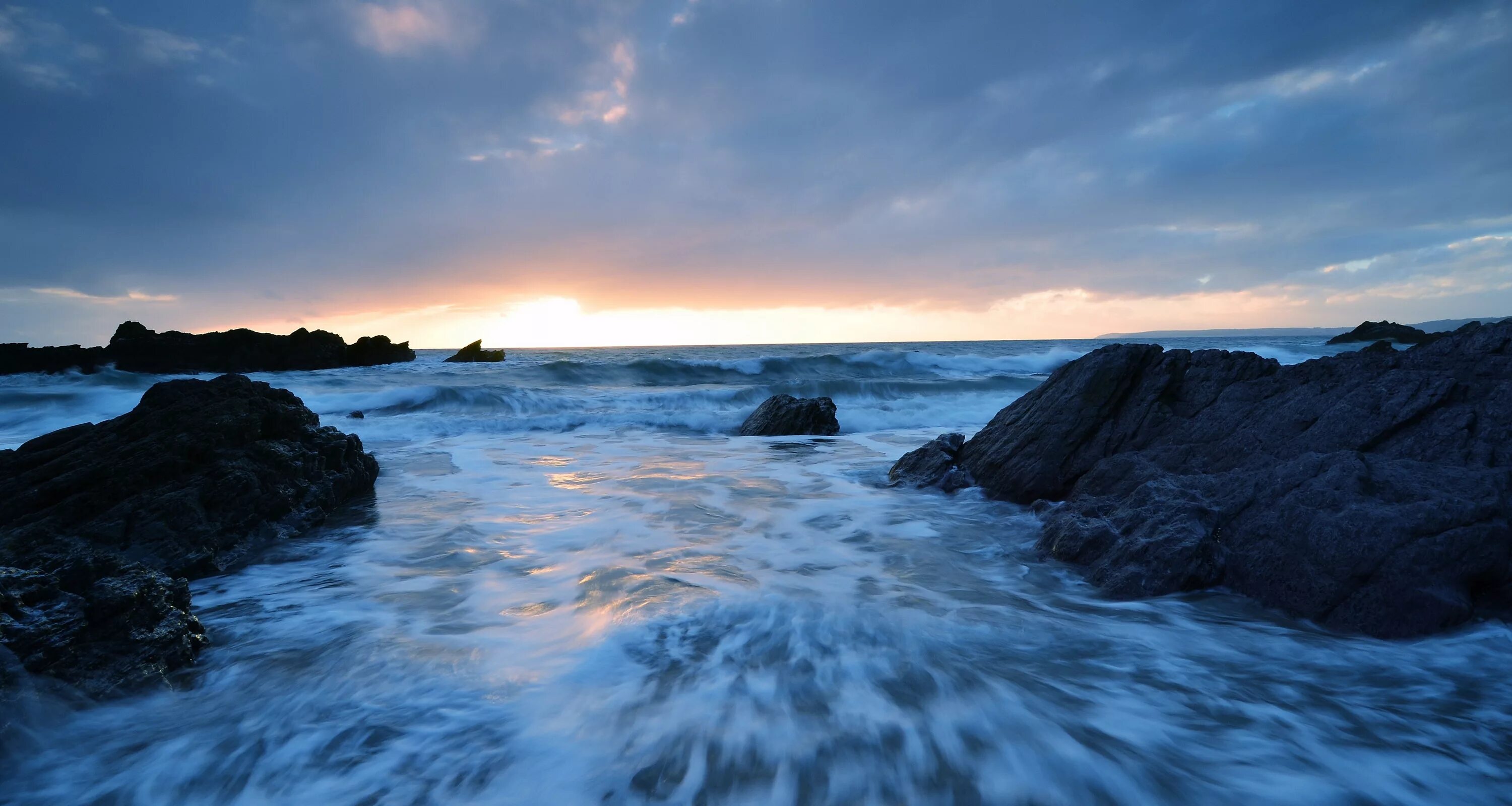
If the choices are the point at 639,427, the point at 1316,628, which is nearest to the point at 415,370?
the point at 639,427

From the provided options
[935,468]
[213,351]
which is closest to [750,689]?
[935,468]

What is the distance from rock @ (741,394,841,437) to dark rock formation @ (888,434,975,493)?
4.34 m

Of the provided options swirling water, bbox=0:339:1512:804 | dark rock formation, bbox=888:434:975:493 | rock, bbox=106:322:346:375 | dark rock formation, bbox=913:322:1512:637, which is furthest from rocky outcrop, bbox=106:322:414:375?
dark rock formation, bbox=913:322:1512:637

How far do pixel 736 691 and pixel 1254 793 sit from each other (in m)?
1.86

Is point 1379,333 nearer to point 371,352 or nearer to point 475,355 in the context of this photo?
point 475,355

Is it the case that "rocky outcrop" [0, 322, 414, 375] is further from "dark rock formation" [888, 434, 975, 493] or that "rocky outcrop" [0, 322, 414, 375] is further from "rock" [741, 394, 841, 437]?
"dark rock formation" [888, 434, 975, 493]

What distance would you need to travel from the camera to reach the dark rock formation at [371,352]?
37062 millimetres

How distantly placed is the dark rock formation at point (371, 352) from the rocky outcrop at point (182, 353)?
173cm

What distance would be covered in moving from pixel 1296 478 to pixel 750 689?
3.59 m

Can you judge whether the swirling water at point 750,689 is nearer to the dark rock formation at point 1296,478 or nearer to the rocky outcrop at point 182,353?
the dark rock formation at point 1296,478

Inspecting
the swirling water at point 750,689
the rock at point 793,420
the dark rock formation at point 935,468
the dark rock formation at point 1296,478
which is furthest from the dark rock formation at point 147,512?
the rock at point 793,420

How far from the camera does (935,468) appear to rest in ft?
23.7

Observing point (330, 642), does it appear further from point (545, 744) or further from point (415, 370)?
point (415, 370)

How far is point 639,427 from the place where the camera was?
13.9 meters
